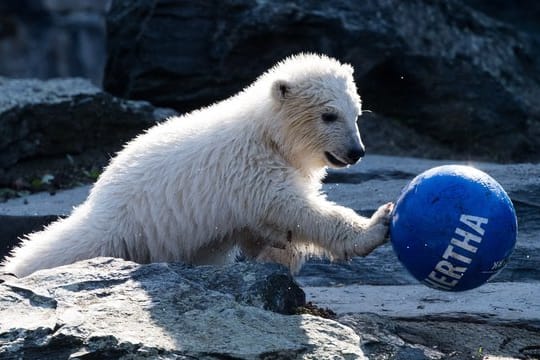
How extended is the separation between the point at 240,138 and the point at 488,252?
155 centimetres

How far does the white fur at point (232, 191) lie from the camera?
537cm

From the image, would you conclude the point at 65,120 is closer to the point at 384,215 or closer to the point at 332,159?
the point at 332,159

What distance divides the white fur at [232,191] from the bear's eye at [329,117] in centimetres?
2

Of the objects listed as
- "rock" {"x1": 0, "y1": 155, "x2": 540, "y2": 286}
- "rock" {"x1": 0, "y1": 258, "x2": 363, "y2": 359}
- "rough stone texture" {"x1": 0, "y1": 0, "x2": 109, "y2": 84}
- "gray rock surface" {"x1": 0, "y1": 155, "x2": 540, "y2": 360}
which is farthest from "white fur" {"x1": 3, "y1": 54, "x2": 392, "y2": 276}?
"rough stone texture" {"x1": 0, "y1": 0, "x2": 109, "y2": 84}

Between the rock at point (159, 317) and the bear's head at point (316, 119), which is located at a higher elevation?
the bear's head at point (316, 119)

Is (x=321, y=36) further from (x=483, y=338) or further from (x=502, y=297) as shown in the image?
(x=483, y=338)

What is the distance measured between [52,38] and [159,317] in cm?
1783

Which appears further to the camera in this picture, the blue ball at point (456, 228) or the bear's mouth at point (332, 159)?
the bear's mouth at point (332, 159)

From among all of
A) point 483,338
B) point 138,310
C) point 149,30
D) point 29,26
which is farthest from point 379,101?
point 29,26

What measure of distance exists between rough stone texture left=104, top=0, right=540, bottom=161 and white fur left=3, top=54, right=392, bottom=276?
394 cm

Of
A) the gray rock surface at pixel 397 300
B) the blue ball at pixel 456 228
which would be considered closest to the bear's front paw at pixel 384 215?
the blue ball at pixel 456 228

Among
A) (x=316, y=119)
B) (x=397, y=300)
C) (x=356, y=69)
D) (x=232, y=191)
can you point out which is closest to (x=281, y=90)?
(x=316, y=119)

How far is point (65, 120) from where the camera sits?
9383mm

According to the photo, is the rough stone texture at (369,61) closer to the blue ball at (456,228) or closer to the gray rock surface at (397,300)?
the gray rock surface at (397,300)
